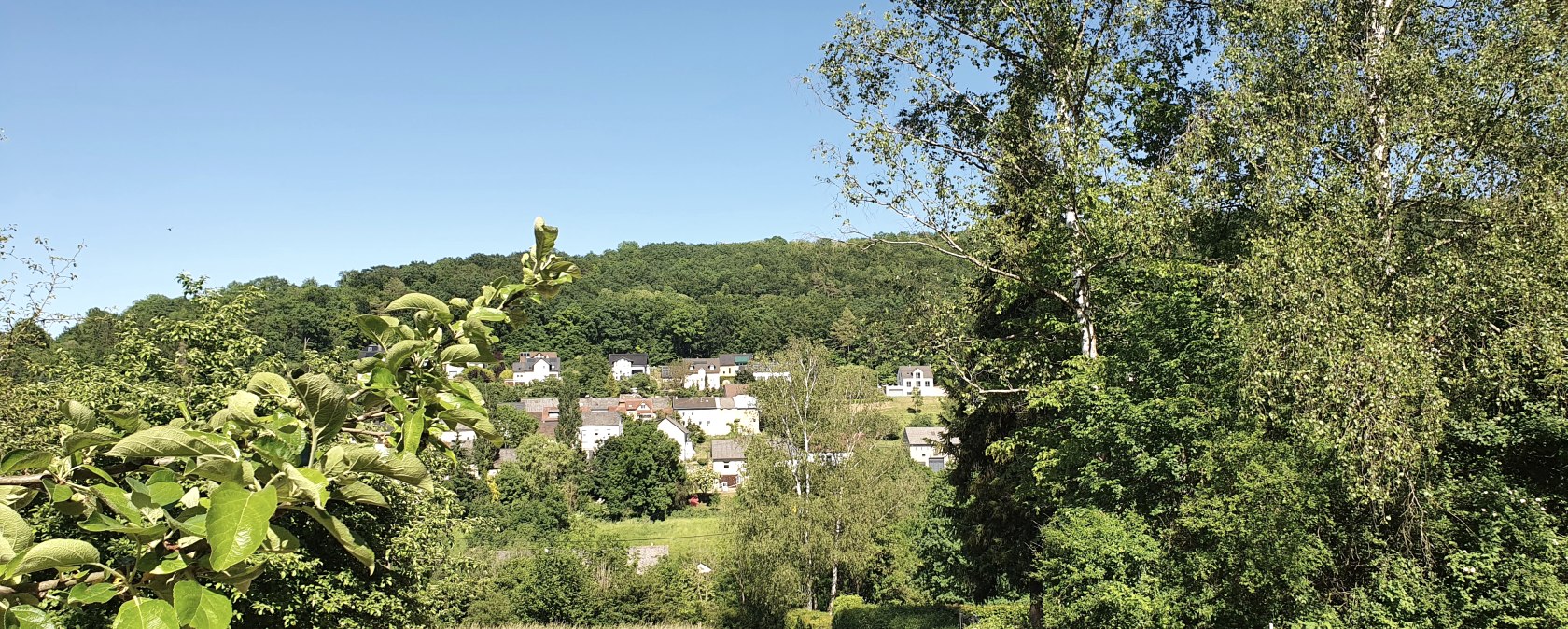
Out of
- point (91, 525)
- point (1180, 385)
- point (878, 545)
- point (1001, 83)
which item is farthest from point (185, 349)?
point (878, 545)

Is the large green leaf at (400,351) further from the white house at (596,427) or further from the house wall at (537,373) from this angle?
the house wall at (537,373)

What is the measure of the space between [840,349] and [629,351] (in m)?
51.2

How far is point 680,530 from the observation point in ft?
182

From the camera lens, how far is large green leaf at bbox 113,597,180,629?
3.50 feet

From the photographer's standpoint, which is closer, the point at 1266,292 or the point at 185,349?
the point at 1266,292

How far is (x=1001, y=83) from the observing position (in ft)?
43.6

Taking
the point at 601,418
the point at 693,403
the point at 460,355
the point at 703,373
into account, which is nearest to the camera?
the point at 460,355

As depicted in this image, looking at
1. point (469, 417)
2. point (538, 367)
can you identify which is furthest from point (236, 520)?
point (538, 367)

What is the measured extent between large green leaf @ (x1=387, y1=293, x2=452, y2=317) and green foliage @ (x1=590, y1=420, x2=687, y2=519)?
60.9 metres

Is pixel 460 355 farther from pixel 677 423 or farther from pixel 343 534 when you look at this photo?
pixel 677 423

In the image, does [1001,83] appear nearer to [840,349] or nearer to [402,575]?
[402,575]

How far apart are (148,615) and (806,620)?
30.4m

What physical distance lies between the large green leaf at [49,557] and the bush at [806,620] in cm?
2922

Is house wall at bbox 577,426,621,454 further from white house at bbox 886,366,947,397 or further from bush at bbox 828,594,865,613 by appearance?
bush at bbox 828,594,865,613
